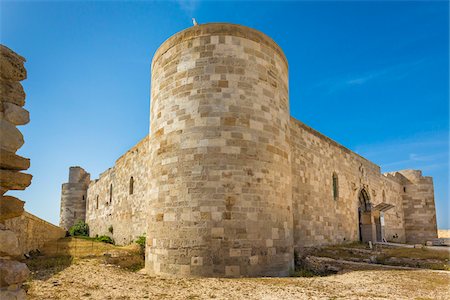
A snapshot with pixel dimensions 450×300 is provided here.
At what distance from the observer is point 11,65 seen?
12.0 feet

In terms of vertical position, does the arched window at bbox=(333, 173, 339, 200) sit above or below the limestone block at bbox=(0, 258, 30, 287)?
above

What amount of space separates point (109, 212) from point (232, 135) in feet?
49.9

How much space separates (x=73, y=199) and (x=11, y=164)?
31.2 meters

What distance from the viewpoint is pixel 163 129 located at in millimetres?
9898

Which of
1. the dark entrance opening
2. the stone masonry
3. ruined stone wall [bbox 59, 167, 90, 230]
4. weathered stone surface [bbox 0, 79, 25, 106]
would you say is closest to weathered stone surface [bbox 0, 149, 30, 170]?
the stone masonry

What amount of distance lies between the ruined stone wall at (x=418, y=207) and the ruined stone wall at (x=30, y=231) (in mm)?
24523

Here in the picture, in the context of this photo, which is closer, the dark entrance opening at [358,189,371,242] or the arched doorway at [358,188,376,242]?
the arched doorway at [358,188,376,242]

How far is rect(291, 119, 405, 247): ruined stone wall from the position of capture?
13.4m

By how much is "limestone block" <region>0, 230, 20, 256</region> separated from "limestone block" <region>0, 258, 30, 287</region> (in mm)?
74

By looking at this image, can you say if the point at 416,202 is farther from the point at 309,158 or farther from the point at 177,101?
the point at 177,101

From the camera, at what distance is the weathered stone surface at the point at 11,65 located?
141 inches

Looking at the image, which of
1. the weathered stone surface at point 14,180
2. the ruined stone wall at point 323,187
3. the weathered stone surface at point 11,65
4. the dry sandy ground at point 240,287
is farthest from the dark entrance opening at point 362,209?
the weathered stone surface at point 11,65

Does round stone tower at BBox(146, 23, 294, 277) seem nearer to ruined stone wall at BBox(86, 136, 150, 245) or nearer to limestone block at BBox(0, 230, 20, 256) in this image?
ruined stone wall at BBox(86, 136, 150, 245)

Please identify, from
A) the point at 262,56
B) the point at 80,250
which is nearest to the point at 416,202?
the point at 262,56
